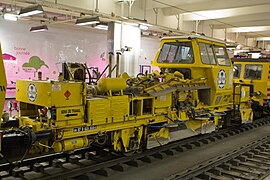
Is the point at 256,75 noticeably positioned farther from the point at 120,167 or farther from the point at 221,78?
the point at 120,167

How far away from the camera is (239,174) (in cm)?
554

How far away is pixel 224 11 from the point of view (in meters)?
13.3

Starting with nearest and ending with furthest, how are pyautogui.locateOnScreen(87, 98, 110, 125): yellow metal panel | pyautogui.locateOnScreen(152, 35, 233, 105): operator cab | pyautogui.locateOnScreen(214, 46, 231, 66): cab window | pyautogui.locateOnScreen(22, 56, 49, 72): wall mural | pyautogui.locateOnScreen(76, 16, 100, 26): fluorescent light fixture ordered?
1. pyautogui.locateOnScreen(87, 98, 110, 125): yellow metal panel
2. pyautogui.locateOnScreen(152, 35, 233, 105): operator cab
3. pyautogui.locateOnScreen(214, 46, 231, 66): cab window
4. pyautogui.locateOnScreen(76, 16, 100, 26): fluorescent light fixture
5. pyautogui.locateOnScreen(22, 56, 49, 72): wall mural

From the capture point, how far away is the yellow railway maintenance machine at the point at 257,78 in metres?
11.1

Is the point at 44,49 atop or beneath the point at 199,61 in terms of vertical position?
atop

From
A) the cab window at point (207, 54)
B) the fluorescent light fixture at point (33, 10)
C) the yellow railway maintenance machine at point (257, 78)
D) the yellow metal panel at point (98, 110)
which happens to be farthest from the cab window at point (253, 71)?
the yellow metal panel at point (98, 110)

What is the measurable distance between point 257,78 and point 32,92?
894cm

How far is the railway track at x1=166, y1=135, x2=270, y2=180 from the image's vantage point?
5337 millimetres

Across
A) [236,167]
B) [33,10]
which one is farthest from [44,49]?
[236,167]

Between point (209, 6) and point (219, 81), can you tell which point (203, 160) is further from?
point (209, 6)

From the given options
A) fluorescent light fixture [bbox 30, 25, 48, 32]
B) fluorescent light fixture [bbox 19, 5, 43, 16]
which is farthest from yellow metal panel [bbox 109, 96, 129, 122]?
fluorescent light fixture [bbox 30, 25, 48, 32]

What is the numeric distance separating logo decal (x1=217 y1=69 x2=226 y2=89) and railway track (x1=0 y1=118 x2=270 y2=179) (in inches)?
72.8

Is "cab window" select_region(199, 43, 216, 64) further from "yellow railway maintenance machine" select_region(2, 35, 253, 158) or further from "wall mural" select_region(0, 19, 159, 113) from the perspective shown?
"wall mural" select_region(0, 19, 159, 113)

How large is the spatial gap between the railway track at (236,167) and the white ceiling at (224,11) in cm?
612
